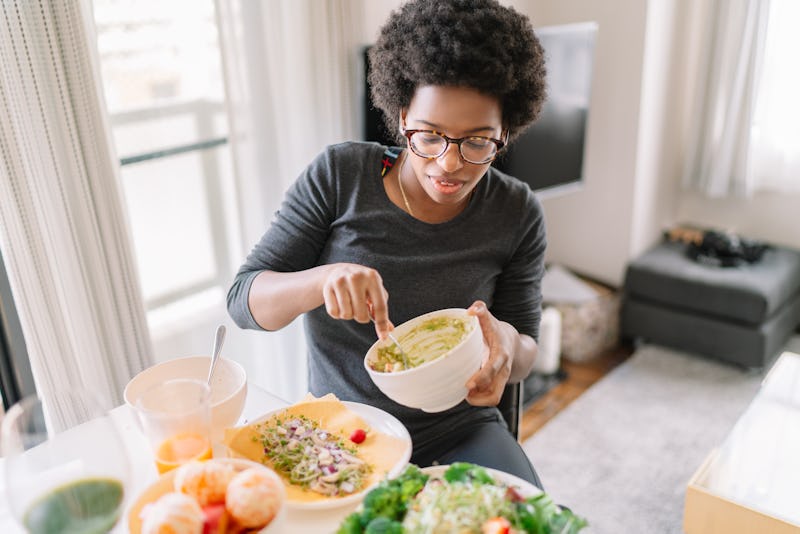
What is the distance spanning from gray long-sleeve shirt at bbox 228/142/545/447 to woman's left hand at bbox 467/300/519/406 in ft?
0.74

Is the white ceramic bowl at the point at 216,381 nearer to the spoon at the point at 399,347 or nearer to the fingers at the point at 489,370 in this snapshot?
the spoon at the point at 399,347

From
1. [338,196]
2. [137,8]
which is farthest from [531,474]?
[137,8]

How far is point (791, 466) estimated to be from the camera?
72.4 inches

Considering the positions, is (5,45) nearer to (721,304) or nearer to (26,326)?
(26,326)

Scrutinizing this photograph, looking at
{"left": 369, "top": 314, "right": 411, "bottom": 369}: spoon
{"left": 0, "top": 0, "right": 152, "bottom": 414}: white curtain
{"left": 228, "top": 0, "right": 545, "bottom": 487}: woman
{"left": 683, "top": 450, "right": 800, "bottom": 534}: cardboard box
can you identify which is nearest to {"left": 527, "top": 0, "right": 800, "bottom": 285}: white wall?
{"left": 683, "top": 450, "right": 800, "bottom": 534}: cardboard box

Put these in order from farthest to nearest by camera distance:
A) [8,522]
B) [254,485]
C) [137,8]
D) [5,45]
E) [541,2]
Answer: [541,2], [137,8], [5,45], [8,522], [254,485]

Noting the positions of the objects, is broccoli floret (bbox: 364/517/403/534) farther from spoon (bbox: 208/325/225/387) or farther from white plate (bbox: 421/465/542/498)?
spoon (bbox: 208/325/225/387)

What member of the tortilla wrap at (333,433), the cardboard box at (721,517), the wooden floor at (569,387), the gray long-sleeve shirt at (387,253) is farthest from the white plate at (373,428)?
the wooden floor at (569,387)

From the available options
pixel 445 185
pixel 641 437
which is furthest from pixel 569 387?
pixel 445 185

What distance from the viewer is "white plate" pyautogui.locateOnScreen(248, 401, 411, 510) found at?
876mm

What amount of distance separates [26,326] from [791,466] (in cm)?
191

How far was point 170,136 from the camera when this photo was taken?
192cm

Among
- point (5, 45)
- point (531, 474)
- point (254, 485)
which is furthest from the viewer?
point (5, 45)

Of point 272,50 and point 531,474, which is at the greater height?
point 272,50
